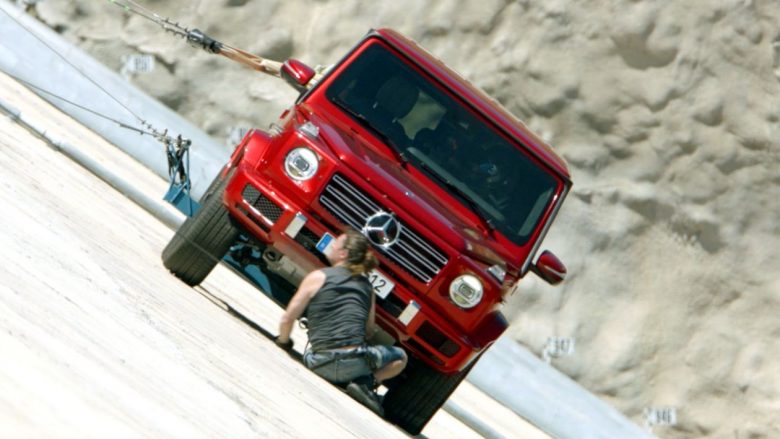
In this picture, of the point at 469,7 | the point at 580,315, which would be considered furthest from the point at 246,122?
the point at 580,315

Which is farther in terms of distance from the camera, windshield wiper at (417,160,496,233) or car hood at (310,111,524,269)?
windshield wiper at (417,160,496,233)

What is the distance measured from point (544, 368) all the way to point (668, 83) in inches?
226

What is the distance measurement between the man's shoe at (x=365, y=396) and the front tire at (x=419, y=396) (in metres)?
0.30

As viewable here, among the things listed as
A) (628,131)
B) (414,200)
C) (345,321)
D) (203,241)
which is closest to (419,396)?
(345,321)

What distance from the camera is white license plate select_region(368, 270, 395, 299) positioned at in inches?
366

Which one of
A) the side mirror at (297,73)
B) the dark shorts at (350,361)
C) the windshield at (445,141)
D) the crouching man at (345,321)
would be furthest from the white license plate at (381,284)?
the side mirror at (297,73)

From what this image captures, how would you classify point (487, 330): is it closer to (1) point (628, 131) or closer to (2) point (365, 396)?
(2) point (365, 396)

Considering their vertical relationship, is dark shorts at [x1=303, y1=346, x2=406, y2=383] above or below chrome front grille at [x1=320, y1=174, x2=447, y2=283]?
below

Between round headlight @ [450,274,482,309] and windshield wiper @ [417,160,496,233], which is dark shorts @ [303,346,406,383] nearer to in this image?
round headlight @ [450,274,482,309]

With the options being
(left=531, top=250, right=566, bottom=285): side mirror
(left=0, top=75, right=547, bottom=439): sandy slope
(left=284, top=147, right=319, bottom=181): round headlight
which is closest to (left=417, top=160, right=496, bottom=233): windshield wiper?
(left=531, top=250, right=566, bottom=285): side mirror

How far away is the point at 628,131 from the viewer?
1880cm

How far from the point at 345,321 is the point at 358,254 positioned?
0.42m

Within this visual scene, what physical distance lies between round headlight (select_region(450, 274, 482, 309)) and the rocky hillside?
828 cm

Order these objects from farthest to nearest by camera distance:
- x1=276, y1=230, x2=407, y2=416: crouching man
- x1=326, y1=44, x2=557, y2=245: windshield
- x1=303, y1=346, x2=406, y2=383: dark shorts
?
x1=326, y1=44, x2=557, y2=245: windshield → x1=303, y1=346, x2=406, y2=383: dark shorts → x1=276, y1=230, x2=407, y2=416: crouching man
